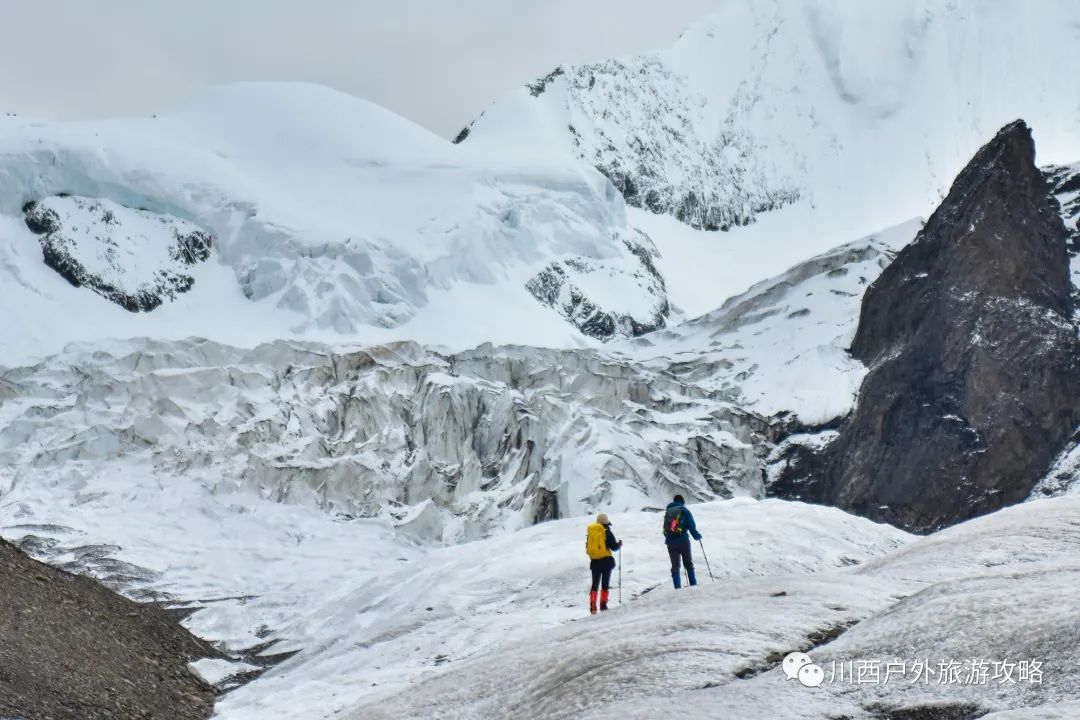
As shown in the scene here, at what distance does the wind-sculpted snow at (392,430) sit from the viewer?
125m

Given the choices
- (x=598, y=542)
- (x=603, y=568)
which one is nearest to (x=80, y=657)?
(x=603, y=568)

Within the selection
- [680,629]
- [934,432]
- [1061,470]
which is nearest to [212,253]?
[934,432]

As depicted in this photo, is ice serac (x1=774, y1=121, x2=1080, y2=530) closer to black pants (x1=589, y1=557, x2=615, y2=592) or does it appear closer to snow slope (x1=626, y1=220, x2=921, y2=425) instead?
snow slope (x1=626, y1=220, x2=921, y2=425)

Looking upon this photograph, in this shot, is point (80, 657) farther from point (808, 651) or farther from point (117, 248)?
point (117, 248)

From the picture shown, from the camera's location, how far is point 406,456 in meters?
132

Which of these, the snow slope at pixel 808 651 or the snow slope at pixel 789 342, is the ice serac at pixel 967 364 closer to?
the snow slope at pixel 789 342

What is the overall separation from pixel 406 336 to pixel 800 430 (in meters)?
43.6

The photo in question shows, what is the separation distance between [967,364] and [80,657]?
120m

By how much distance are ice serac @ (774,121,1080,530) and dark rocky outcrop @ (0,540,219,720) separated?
99.7m

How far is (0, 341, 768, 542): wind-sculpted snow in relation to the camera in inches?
4906

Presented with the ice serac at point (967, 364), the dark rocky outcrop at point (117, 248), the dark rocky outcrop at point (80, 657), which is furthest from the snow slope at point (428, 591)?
the dark rocky outcrop at point (117, 248)

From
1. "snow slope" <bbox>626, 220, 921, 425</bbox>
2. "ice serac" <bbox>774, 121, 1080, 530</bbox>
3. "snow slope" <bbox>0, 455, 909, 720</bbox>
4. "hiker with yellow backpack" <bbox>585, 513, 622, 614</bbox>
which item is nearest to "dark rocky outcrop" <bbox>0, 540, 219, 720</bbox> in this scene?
"snow slope" <bbox>0, 455, 909, 720</bbox>

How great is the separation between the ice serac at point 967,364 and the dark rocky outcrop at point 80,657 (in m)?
99.7

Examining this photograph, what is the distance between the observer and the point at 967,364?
143 m
